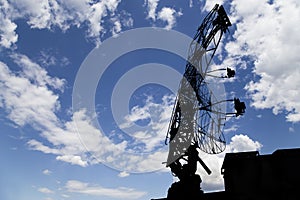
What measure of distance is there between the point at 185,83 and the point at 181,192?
11.9m

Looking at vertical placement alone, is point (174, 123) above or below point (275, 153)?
above

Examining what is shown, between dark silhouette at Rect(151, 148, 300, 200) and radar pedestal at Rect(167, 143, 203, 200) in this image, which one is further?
radar pedestal at Rect(167, 143, 203, 200)

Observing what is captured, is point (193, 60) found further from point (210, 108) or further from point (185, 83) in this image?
point (210, 108)

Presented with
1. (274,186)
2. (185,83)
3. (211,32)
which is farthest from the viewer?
(185,83)

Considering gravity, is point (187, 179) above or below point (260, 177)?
above

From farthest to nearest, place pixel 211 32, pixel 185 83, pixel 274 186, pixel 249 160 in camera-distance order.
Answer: pixel 185 83 < pixel 211 32 < pixel 249 160 < pixel 274 186

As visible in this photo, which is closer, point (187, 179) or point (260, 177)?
point (260, 177)

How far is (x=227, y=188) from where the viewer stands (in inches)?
1240

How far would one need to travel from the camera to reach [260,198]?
26.3m

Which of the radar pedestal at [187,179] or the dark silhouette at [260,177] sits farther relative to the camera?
the radar pedestal at [187,179]

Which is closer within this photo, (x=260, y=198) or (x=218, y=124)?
(x=260, y=198)

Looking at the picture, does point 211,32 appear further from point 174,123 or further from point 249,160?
point 249,160

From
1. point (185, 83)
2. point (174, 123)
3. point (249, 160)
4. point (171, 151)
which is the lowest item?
point (249, 160)

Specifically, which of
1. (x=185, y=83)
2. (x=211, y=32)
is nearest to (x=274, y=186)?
(x=185, y=83)
